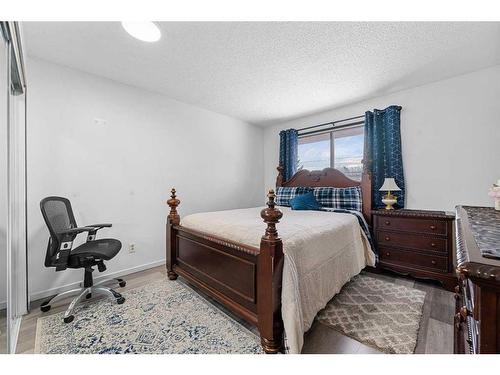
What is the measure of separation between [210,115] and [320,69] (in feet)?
6.57

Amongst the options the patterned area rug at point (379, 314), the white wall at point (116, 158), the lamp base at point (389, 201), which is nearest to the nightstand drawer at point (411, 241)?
the lamp base at point (389, 201)

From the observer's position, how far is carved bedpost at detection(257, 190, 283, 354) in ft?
4.62

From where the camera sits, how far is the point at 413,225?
251cm

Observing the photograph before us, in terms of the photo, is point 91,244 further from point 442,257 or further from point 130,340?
point 442,257

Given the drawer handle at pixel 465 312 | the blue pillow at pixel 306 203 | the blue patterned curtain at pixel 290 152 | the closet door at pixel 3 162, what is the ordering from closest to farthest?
Result: the drawer handle at pixel 465 312, the closet door at pixel 3 162, the blue pillow at pixel 306 203, the blue patterned curtain at pixel 290 152

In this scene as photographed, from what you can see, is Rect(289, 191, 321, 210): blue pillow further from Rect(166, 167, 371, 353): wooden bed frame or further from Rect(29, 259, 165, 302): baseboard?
Rect(29, 259, 165, 302): baseboard

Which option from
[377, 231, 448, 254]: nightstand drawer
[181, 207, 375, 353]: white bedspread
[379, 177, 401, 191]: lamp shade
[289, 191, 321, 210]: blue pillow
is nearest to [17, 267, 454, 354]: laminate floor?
[181, 207, 375, 353]: white bedspread

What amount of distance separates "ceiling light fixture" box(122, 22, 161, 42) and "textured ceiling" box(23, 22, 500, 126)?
0.21 ft

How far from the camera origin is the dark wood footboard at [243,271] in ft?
4.67

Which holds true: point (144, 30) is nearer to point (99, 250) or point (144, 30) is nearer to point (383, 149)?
point (99, 250)

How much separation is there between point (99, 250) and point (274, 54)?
250 centimetres

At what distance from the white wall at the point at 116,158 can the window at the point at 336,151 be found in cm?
159

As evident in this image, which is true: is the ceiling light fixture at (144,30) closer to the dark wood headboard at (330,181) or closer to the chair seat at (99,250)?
the chair seat at (99,250)

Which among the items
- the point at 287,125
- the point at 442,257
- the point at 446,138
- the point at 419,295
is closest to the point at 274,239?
the point at 419,295
